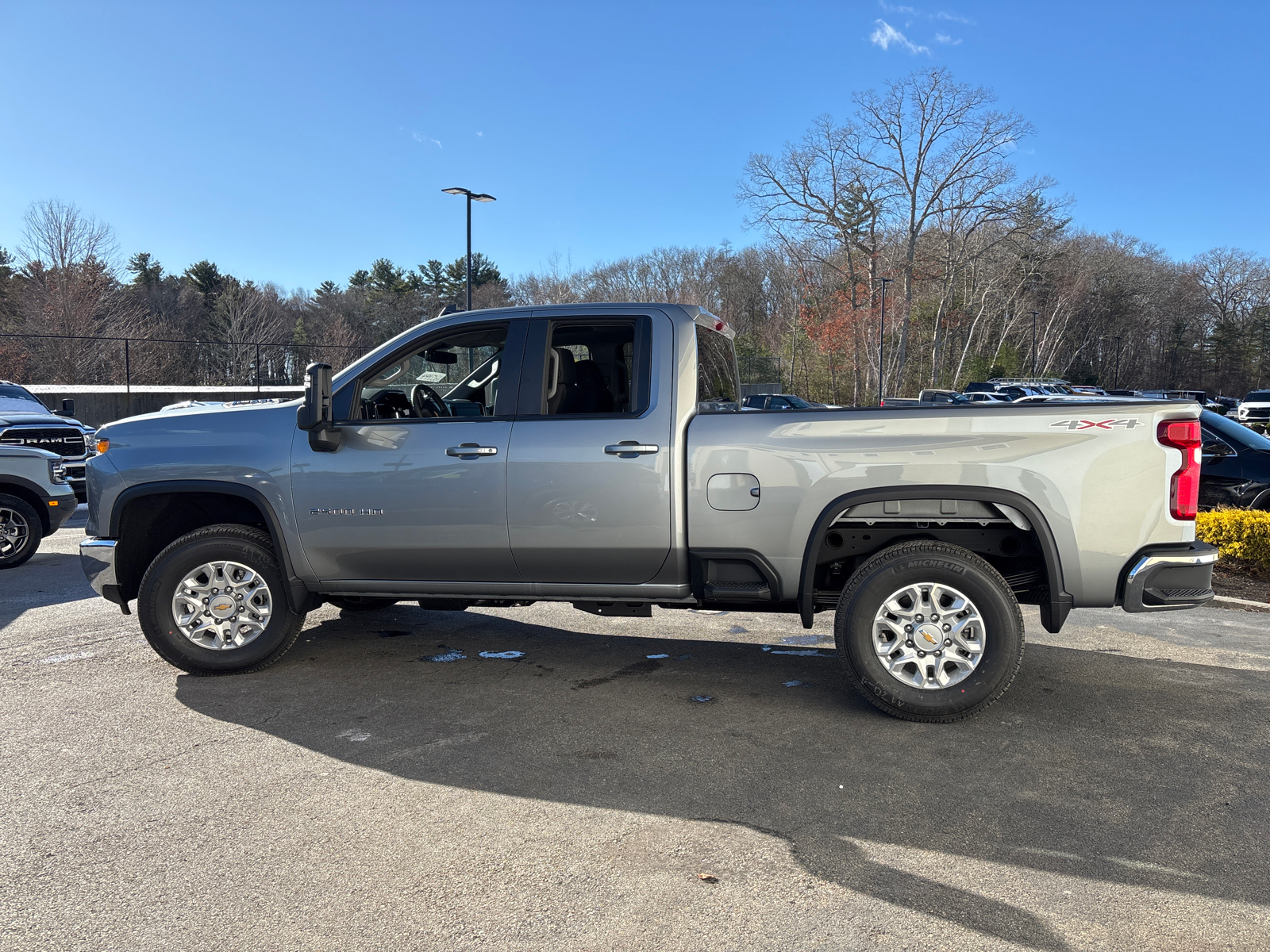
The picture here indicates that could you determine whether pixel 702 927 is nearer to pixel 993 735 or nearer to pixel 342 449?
pixel 993 735

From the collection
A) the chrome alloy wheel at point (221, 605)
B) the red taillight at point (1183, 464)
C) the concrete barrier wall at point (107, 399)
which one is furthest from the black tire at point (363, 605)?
the concrete barrier wall at point (107, 399)

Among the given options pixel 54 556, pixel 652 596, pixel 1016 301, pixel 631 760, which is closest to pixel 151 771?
pixel 631 760

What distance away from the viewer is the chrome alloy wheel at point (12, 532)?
359 inches

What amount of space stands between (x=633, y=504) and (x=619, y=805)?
163cm

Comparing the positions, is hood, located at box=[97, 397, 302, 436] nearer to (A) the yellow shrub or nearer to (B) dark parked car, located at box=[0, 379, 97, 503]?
(A) the yellow shrub

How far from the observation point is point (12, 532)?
918 cm

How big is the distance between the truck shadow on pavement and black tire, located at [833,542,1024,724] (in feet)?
0.45

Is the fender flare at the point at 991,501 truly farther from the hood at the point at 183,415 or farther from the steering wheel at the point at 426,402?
the hood at the point at 183,415

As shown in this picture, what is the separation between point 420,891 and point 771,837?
4.14 ft

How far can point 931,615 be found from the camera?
4.48 meters

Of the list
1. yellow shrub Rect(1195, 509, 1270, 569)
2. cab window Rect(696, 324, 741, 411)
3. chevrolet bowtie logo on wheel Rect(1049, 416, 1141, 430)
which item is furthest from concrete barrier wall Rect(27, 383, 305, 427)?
chevrolet bowtie logo on wheel Rect(1049, 416, 1141, 430)

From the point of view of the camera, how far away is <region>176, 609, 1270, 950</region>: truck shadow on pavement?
3189 mm

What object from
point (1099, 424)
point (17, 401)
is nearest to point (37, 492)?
point (17, 401)

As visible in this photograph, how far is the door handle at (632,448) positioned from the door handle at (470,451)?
67 centimetres
